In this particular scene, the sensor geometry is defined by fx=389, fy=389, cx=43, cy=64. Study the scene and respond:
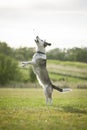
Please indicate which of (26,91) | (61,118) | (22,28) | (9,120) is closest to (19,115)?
(9,120)

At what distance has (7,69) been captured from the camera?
9.73 metres

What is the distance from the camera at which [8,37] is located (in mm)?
9844

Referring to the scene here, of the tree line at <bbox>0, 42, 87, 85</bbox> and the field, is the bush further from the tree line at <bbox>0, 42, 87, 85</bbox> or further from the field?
the field

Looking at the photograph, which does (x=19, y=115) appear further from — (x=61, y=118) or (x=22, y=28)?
(x=22, y=28)

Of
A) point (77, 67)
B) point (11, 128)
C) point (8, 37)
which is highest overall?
point (8, 37)

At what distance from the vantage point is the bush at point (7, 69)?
31.7 ft

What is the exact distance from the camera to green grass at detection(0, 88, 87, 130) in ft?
22.1

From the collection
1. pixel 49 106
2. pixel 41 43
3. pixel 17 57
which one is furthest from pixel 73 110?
pixel 17 57

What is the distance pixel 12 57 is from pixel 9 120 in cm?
336

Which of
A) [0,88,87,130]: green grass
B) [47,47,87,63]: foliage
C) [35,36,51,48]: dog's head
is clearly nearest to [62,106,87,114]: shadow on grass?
[0,88,87,130]: green grass

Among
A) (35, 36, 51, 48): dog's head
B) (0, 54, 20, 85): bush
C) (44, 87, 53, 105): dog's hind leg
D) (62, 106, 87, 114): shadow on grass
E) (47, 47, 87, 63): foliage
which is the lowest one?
(62, 106, 87, 114): shadow on grass

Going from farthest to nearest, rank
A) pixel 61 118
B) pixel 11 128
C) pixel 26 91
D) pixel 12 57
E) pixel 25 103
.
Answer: pixel 12 57, pixel 26 91, pixel 25 103, pixel 61 118, pixel 11 128

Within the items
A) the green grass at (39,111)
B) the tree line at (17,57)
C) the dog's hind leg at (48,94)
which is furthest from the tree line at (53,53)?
the dog's hind leg at (48,94)

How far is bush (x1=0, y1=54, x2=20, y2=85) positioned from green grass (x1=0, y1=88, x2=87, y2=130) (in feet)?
1.71
